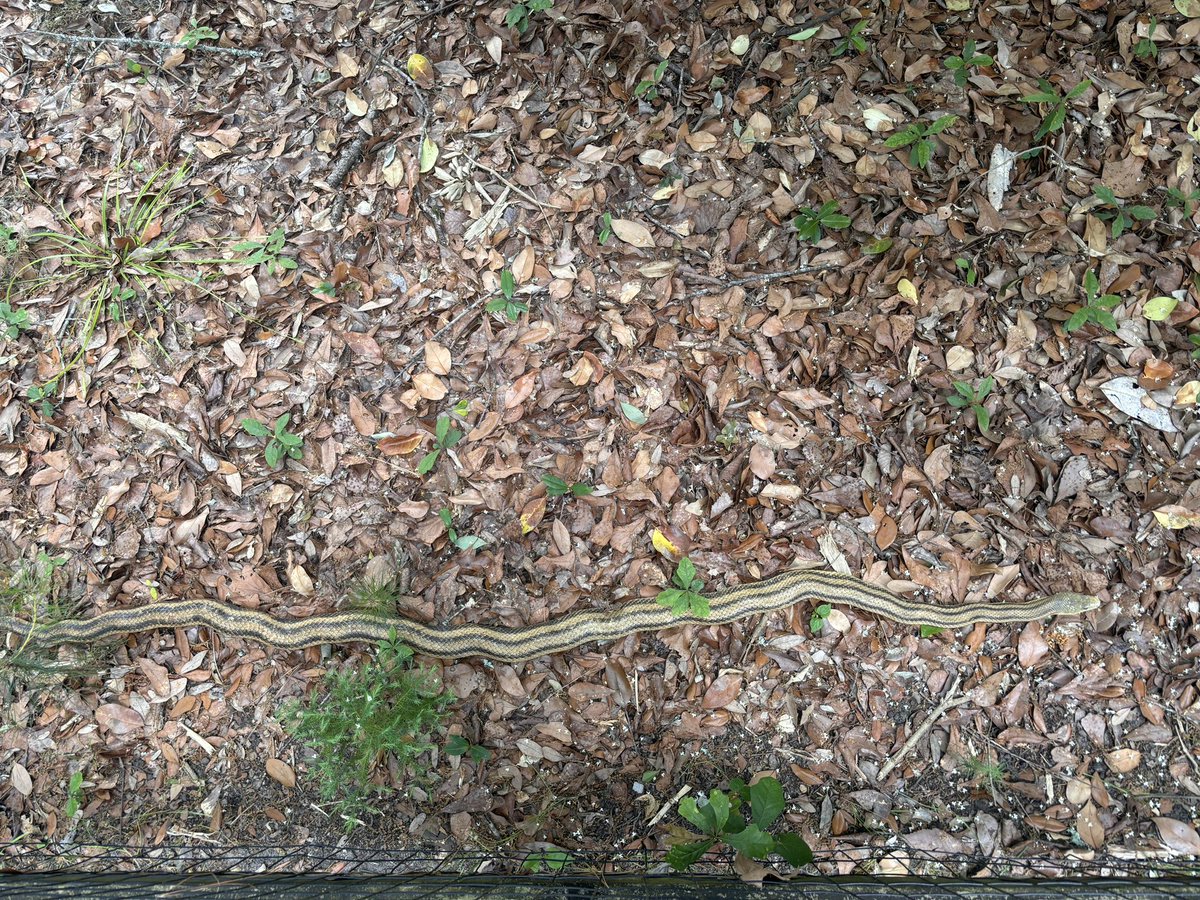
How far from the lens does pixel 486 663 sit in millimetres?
3822

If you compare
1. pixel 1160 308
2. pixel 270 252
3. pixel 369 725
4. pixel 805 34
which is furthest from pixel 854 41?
pixel 369 725

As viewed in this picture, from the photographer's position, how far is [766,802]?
3.28 metres

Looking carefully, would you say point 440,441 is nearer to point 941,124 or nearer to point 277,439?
point 277,439

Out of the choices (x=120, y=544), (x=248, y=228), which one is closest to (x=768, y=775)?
(x=120, y=544)

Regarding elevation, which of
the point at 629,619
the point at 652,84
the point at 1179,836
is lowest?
the point at 1179,836

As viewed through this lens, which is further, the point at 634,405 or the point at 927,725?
the point at 634,405

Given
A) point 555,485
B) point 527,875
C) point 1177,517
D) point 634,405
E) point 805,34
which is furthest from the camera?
point 805,34

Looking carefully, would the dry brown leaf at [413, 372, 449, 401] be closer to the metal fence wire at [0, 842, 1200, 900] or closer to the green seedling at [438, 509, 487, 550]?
the green seedling at [438, 509, 487, 550]

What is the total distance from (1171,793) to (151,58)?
24.1ft

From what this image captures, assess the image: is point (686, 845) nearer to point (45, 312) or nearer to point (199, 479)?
point (199, 479)

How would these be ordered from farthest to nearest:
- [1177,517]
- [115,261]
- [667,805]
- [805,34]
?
[115,261] < [805,34] < [1177,517] < [667,805]

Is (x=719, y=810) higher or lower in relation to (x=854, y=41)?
lower

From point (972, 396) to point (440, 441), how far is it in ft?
9.97

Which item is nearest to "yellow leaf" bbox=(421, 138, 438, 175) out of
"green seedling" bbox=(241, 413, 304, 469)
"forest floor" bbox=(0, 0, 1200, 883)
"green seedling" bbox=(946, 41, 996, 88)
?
"forest floor" bbox=(0, 0, 1200, 883)
